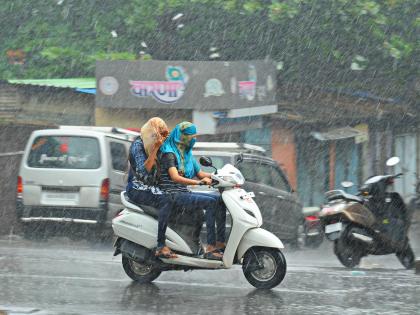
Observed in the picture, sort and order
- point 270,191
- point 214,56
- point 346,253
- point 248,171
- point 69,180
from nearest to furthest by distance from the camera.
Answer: point 346,253 < point 69,180 < point 248,171 < point 270,191 < point 214,56

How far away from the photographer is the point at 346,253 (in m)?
12.1

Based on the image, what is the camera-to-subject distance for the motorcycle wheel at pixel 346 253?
1207 cm

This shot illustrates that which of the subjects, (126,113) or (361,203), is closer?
(361,203)

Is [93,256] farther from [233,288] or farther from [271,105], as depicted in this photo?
[271,105]

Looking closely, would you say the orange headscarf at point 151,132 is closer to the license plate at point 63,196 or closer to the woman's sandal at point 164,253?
the woman's sandal at point 164,253

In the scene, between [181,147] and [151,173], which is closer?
[151,173]

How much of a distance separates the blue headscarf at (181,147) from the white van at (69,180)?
5814mm

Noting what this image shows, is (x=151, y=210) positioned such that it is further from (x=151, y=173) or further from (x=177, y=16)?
(x=177, y=16)

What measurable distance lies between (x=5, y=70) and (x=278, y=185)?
14.6m

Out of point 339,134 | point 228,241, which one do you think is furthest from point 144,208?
point 339,134

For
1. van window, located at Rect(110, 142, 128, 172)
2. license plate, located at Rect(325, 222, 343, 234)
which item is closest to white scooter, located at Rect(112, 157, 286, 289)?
license plate, located at Rect(325, 222, 343, 234)

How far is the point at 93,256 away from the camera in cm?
1224

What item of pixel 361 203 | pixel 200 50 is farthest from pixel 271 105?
pixel 361 203

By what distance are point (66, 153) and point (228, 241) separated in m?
6.86
